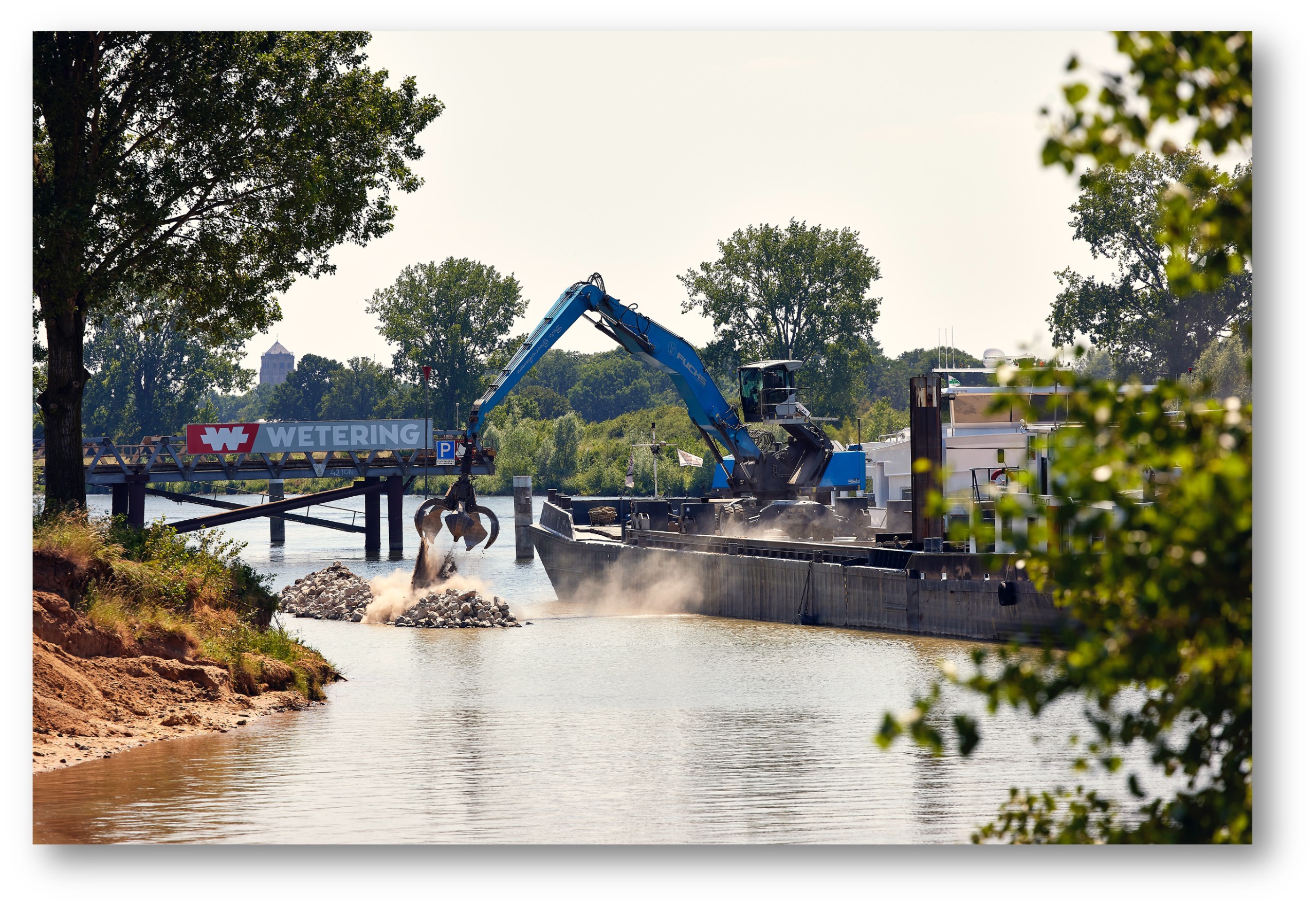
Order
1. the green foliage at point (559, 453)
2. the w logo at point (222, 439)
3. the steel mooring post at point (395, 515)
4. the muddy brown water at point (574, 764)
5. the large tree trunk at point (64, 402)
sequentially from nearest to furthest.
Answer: the muddy brown water at point (574, 764), the large tree trunk at point (64, 402), the w logo at point (222, 439), the steel mooring post at point (395, 515), the green foliage at point (559, 453)

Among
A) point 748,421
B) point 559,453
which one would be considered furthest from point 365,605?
point 559,453

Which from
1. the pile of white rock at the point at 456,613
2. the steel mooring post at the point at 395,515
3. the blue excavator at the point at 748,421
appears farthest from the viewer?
the steel mooring post at the point at 395,515

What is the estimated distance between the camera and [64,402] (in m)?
13.5

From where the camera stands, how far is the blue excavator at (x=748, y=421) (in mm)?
25422

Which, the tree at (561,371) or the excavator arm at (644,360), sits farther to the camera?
the tree at (561,371)

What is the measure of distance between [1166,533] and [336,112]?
13.2 meters

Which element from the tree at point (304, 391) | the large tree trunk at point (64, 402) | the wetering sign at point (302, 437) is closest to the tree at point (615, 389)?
the tree at point (304, 391)

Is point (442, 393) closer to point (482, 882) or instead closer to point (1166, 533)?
point (482, 882)

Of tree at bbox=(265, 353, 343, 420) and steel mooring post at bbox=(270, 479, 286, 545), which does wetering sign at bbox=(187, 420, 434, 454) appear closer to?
steel mooring post at bbox=(270, 479, 286, 545)

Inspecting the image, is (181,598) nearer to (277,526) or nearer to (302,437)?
(302,437)

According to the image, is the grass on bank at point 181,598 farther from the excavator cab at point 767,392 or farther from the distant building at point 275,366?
the distant building at point 275,366

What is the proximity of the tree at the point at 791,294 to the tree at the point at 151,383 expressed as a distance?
26018 mm

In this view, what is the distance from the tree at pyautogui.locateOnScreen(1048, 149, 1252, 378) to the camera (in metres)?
22.0

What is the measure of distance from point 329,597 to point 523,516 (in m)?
16.2
